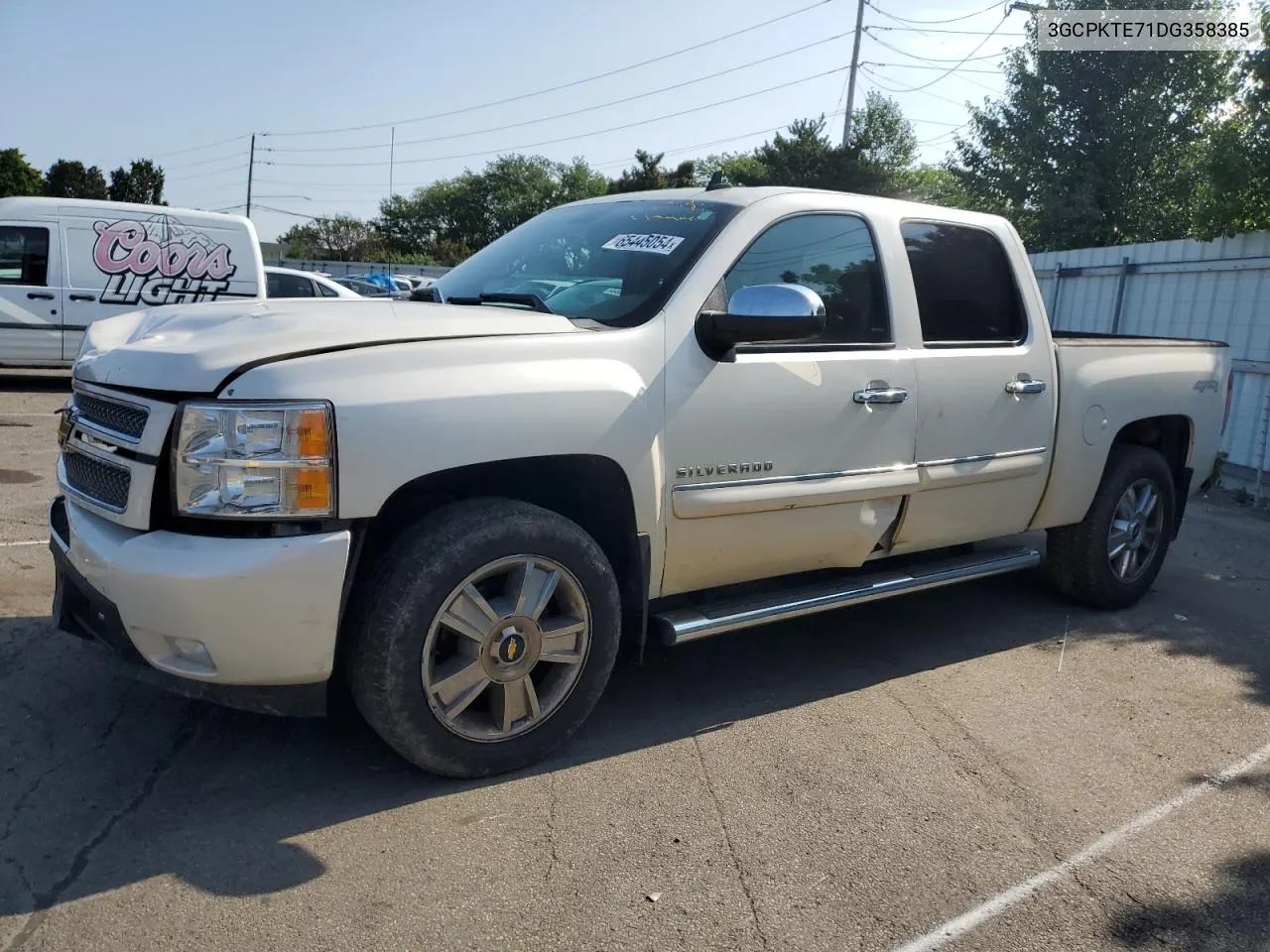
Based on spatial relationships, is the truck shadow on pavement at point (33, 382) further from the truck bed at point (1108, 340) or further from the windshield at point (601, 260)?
the truck bed at point (1108, 340)

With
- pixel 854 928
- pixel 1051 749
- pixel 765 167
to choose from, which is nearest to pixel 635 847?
pixel 854 928

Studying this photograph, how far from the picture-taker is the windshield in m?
3.71

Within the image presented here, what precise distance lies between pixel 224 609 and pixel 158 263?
1147 centimetres

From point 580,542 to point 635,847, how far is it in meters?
0.94

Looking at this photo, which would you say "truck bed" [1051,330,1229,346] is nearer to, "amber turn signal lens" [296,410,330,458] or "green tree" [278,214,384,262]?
"amber turn signal lens" [296,410,330,458]

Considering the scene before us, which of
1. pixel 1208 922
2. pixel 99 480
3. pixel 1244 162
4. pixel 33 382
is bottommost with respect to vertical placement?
pixel 33 382

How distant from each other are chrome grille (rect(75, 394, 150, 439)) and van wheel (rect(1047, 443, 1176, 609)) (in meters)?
4.43

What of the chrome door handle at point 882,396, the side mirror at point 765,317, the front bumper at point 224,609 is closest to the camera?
the front bumper at point 224,609

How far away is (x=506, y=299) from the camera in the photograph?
12.9 feet

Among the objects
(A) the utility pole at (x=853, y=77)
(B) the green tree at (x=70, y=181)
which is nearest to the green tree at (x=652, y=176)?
(A) the utility pole at (x=853, y=77)

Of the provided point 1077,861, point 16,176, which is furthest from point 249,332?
point 16,176

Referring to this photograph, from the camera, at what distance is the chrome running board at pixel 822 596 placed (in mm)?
3672

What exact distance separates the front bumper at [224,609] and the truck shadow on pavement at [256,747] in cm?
38

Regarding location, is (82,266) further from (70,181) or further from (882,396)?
(70,181)
